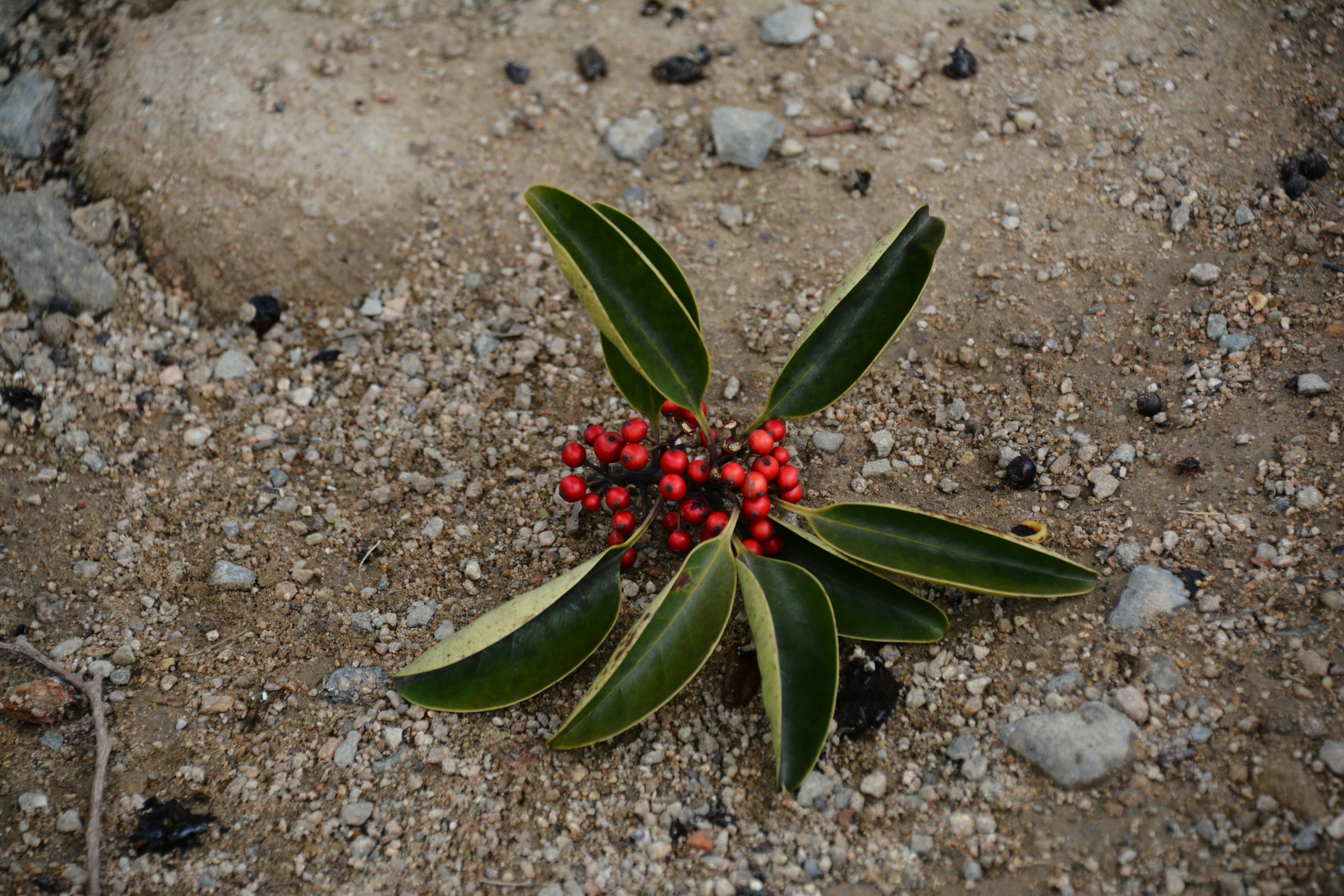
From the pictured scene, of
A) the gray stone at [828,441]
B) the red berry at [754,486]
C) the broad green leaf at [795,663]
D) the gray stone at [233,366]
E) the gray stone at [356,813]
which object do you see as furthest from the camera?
the gray stone at [233,366]

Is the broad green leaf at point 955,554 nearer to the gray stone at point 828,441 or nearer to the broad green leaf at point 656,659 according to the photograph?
the broad green leaf at point 656,659

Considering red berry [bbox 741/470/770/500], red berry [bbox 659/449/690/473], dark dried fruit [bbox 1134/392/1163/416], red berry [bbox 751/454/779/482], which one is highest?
red berry [bbox 659/449/690/473]

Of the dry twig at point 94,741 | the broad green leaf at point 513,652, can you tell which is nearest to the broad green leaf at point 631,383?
the broad green leaf at point 513,652

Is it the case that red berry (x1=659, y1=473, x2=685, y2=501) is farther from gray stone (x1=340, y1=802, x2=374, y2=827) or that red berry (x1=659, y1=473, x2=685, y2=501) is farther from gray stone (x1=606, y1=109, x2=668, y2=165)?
gray stone (x1=606, y1=109, x2=668, y2=165)

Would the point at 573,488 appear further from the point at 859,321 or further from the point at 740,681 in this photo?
the point at 859,321

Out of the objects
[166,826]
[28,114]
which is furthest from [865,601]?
[28,114]

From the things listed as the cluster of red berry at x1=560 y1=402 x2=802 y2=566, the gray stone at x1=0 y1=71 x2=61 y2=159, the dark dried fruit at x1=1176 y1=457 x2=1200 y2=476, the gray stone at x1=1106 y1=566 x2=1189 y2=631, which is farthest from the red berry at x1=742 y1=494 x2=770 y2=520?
the gray stone at x1=0 y1=71 x2=61 y2=159

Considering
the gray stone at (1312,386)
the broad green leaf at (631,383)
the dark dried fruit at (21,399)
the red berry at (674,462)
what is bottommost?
the gray stone at (1312,386)
